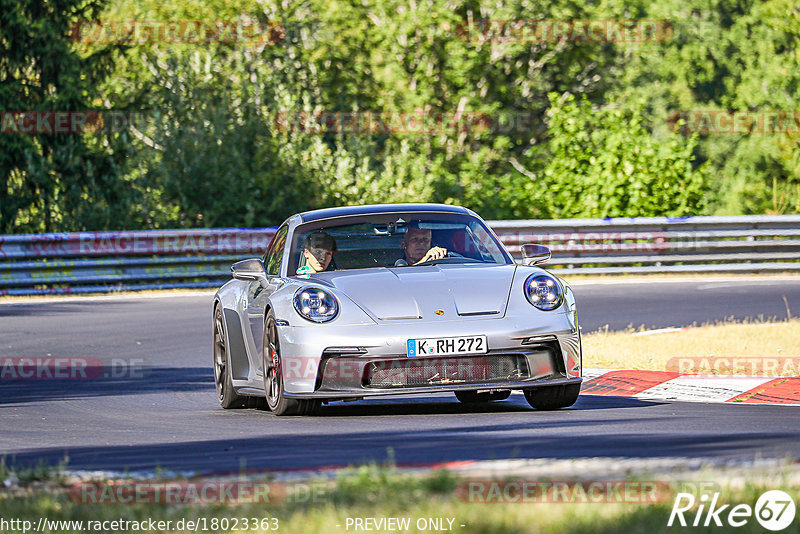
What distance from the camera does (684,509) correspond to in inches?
190

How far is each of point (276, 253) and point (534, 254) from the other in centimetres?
192

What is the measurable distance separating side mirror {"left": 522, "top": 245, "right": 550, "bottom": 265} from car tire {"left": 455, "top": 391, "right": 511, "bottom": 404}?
96 cm

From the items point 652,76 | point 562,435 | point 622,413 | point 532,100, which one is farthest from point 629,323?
point 652,76

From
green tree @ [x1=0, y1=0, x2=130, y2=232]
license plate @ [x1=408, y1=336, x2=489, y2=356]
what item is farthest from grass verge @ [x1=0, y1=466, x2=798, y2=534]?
green tree @ [x1=0, y1=0, x2=130, y2=232]

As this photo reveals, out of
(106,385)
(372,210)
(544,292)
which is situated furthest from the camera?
(106,385)

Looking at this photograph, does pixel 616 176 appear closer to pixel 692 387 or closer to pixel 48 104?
pixel 48 104

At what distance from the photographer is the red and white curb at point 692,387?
987cm

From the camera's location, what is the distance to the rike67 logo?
4.63 m

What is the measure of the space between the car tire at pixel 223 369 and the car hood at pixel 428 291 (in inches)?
56.6

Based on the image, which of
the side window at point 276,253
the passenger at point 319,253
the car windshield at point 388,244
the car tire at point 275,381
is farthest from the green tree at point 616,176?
the car tire at point 275,381

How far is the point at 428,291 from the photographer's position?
8.88 metres

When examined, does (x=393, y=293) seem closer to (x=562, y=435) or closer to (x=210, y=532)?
(x=562, y=435)

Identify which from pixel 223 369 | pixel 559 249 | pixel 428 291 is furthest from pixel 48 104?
pixel 428 291

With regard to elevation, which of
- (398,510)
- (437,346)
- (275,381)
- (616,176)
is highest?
(398,510)
